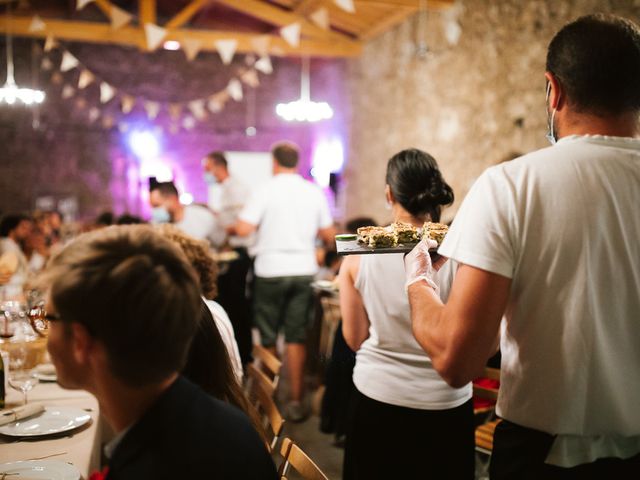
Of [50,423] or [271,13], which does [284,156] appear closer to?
[50,423]

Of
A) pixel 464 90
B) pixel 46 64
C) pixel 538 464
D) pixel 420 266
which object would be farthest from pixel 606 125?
pixel 46 64

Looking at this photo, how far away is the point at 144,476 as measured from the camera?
3.08ft

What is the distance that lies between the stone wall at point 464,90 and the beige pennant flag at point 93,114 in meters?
4.23

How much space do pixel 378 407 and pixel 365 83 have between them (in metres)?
7.74

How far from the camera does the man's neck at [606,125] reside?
1148mm

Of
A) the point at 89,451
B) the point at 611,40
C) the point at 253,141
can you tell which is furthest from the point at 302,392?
the point at 253,141

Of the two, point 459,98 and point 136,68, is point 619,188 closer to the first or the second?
point 459,98

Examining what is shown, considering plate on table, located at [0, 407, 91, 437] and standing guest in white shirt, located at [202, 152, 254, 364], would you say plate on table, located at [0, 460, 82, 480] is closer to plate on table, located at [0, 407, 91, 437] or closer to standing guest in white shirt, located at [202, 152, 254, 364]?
plate on table, located at [0, 407, 91, 437]

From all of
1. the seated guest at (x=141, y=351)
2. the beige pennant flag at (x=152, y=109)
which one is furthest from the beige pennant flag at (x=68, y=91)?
the seated guest at (x=141, y=351)

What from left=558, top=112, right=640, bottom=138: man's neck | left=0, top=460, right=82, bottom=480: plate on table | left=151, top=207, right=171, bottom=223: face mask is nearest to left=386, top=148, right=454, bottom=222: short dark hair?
left=558, top=112, right=640, bottom=138: man's neck

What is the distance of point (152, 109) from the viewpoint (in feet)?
30.4

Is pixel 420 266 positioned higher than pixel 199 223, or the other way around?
pixel 420 266

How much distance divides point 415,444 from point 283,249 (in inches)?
102

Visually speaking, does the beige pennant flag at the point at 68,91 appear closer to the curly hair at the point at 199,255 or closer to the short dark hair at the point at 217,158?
the short dark hair at the point at 217,158
